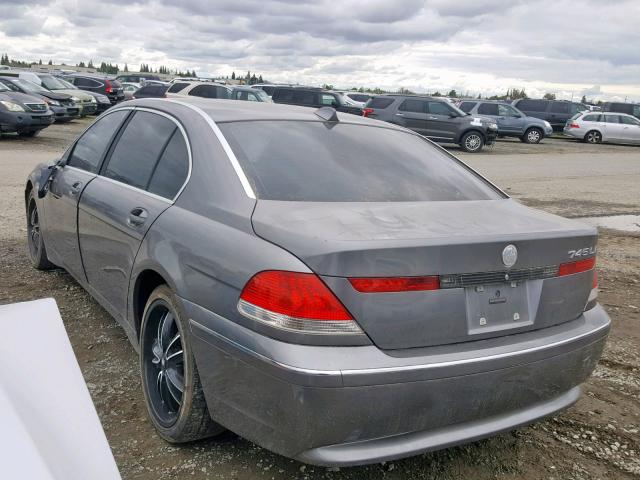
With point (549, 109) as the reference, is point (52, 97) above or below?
above

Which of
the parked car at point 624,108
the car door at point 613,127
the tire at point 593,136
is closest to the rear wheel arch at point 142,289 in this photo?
the tire at point 593,136

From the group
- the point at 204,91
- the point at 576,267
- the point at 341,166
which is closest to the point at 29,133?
the point at 204,91

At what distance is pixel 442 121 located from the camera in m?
21.6

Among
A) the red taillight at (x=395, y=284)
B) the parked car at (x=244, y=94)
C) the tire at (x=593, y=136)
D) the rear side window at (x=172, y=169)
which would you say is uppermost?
the rear side window at (x=172, y=169)

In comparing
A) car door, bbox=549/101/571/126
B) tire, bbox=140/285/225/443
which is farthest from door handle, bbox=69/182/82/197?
car door, bbox=549/101/571/126

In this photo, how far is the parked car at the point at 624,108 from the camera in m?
34.8

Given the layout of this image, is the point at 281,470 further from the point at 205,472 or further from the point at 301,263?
the point at 301,263

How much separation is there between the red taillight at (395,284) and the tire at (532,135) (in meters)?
27.5

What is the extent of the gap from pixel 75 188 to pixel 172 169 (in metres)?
1.33

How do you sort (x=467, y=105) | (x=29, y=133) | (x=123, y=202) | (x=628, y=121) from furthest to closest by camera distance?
(x=628, y=121), (x=467, y=105), (x=29, y=133), (x=123, y=202)

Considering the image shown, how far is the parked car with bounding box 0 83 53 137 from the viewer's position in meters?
16.9

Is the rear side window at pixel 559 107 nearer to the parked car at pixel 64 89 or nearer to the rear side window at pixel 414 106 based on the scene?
the rear side window at pixel 414 106

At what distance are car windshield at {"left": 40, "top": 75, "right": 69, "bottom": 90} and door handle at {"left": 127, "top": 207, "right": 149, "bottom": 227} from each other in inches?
921

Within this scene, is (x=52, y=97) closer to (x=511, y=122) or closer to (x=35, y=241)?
(x=511, y=122)
